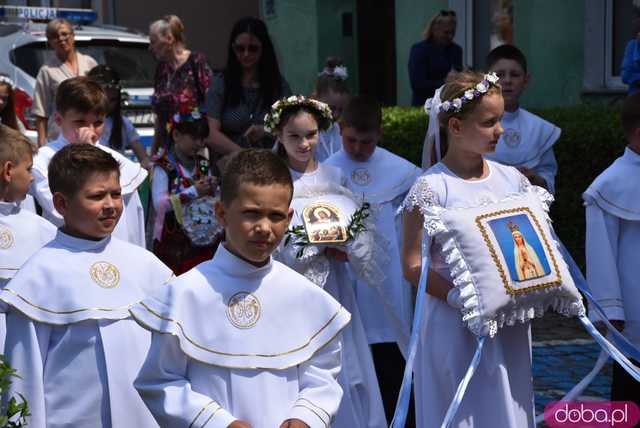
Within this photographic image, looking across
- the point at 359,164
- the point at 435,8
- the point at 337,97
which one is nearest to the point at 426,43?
the point at 435,8

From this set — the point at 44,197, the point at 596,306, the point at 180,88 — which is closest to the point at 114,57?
the point at 180,88

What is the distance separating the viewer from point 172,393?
11.5ft

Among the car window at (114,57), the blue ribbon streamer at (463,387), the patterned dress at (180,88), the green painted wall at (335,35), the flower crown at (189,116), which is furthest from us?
the green painted wall at (335,35)

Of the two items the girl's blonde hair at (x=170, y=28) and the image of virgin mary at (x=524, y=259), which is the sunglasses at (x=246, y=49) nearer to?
the girl's blonde hair at (x=170, y=28)

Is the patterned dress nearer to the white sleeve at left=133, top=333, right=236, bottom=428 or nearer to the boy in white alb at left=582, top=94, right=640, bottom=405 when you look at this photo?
the boy in white alb at left=582, top=94, right=640, bottom=405

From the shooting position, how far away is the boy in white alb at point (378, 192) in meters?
6.11

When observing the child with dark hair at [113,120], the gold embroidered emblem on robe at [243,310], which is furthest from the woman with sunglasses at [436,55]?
the gold embroidered emblem on robe at [243,310]

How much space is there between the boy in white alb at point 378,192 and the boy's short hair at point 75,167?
1.79 metres

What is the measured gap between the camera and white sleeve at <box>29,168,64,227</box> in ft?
19.9

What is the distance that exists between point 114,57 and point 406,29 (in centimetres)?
457

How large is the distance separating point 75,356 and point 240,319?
100 cm

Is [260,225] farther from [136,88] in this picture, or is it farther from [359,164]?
[136,88]

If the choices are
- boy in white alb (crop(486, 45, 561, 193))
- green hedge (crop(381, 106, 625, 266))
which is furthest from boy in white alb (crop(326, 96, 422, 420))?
green hedge (crop(381, 106, 625, 266))

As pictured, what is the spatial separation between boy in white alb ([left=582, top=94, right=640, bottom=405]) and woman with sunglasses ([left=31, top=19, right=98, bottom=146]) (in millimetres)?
5782
